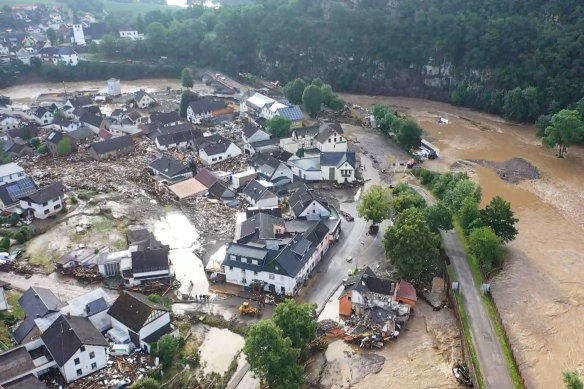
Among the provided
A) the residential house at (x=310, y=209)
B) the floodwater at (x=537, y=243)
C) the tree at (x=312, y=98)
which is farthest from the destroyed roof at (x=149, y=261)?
the tree at (x=312, y=98)

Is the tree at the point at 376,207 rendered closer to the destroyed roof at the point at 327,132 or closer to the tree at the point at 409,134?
the destroyed roof at the point at 327,132

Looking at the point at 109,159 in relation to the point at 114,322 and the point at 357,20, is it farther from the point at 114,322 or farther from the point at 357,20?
the point at 357,20

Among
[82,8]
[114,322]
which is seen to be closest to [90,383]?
[114,322]

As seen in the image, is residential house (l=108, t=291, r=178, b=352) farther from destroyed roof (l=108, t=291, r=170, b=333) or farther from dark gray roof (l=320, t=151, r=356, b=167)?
dark gray roof (l=320, t=151, r=356, b=167)

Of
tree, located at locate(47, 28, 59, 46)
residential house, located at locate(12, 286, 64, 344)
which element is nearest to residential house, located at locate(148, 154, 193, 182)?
residential house, located at locate(12, 286, 64, 344)

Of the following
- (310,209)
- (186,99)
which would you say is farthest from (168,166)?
(186,99)

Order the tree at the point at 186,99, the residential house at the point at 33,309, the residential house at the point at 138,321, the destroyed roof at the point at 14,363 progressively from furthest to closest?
the tree at the point at 186,99
the residential house at the point at 138,321
the residential house at the point at 33,309
the destroyed roof at the point at 14,363

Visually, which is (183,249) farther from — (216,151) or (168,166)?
(216,151)
